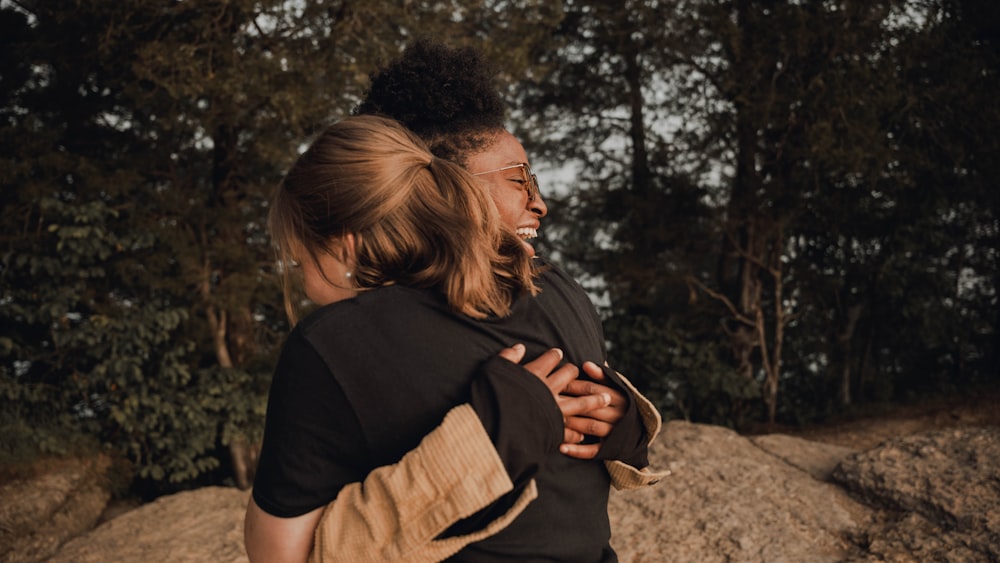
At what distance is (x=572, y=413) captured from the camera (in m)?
1.44

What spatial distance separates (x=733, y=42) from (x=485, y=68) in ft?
18.5

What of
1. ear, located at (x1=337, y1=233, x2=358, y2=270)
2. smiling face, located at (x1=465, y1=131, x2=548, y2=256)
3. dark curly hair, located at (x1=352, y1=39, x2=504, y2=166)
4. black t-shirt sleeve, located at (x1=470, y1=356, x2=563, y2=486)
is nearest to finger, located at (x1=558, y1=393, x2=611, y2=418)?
black t-shirt sleeve, located at (x1=470, y1=356, x2=563, y2=486)

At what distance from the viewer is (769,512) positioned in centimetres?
336

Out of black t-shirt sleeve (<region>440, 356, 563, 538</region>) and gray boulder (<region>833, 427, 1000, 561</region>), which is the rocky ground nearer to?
gray boulder (<region>833, 427, 1000, 561</region>)

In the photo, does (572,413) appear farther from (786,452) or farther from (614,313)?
(614,313)

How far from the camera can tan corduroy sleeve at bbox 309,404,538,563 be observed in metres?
1.20

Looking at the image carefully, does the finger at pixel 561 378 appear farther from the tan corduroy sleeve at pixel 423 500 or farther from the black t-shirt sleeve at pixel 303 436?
the black t-shirt sleeve at pixel 303 436

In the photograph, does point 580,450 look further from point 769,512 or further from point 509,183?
point 769,512

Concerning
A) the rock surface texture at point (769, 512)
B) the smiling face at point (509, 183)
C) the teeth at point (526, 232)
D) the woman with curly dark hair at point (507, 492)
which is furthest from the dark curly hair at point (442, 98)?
the rock surface texture at point (769, 512)

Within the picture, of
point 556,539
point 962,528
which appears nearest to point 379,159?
point 556,539

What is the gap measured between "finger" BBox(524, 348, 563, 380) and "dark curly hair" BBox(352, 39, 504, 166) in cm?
119

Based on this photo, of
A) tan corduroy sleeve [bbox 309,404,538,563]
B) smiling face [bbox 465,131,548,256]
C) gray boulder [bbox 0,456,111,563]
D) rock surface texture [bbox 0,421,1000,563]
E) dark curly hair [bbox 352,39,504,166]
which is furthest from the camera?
gray boulder [bbox 0,456,111,563]

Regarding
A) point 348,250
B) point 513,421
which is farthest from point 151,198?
point 513,421

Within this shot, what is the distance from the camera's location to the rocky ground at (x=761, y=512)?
304 cm
